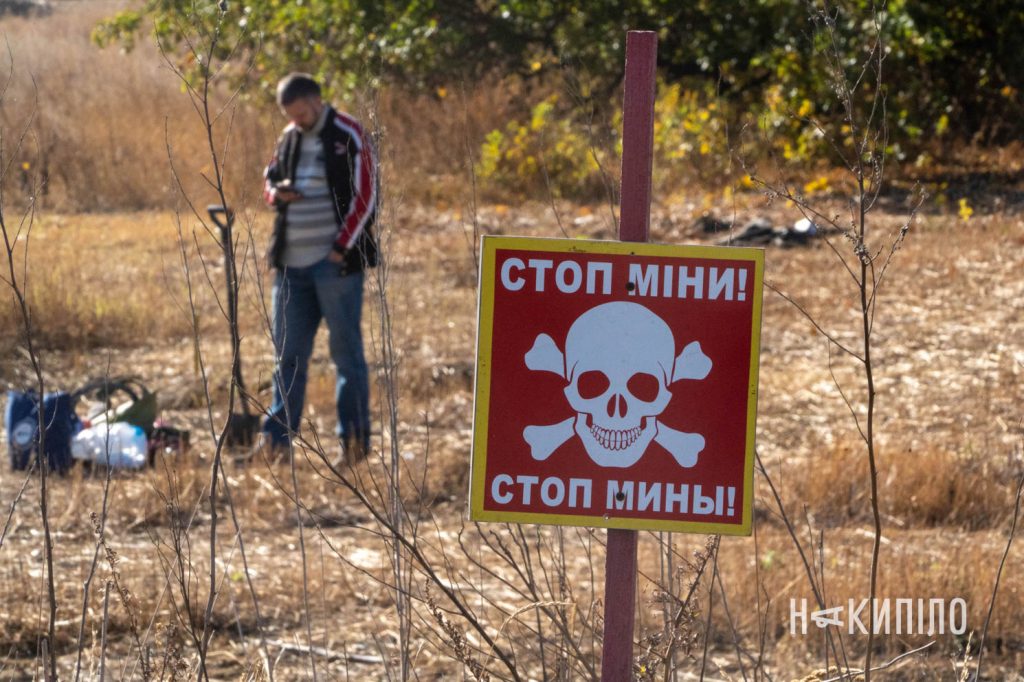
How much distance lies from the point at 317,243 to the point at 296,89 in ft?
2.16

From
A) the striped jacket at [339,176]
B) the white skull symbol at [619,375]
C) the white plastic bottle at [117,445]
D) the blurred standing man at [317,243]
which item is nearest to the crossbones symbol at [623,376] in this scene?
the white skull symbol at [619,375]

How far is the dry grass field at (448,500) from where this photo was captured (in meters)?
2.71

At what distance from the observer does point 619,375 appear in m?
→ 1.83

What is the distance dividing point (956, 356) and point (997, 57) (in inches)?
246

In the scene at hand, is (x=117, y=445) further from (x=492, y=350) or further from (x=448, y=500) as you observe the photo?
(x=492, y=350)

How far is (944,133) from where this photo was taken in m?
12.5

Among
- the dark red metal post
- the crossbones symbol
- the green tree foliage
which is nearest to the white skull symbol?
the crossbones symbol

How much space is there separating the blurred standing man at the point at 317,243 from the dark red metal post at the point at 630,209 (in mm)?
3524

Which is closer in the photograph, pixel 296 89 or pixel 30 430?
pixel 296 89

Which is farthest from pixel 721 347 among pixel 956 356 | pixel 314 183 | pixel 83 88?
A: pixel 83 88

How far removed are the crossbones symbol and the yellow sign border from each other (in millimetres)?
78

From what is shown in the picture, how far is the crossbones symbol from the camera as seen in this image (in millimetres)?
1830

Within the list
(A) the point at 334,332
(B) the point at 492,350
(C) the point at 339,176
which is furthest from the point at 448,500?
(B) the point at 492,350

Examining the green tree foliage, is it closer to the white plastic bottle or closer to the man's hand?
the man's hand
